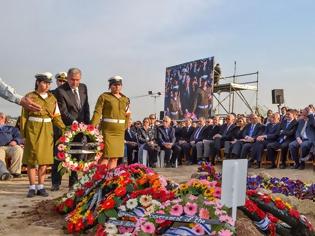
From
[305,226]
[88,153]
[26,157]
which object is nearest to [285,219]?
[305,226]

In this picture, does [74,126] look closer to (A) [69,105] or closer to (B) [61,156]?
(B) [61,156]

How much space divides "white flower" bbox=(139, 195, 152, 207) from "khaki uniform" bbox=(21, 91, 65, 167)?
328cm

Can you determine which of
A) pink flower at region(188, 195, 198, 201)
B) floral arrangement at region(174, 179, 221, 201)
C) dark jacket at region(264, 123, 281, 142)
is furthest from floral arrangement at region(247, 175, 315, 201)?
dark jacket at region(264, 123, 281, 142)

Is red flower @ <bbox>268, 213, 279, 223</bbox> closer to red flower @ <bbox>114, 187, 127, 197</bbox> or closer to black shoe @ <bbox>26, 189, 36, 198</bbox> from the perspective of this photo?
red flower @ <bbox>114, 187, 127, 197</bbox>

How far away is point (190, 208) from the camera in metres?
3.35

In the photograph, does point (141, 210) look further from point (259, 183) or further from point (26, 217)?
point (259, 183)

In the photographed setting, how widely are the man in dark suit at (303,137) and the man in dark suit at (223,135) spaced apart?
2.39 metres

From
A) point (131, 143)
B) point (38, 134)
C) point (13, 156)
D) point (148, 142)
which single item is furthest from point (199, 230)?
point (131, 143)

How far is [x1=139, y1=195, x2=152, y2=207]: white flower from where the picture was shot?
149 inches

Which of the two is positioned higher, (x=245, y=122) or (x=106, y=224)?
(x=245, y=122)

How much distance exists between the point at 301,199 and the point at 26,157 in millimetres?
3744

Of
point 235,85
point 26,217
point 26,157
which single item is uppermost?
point 235,85

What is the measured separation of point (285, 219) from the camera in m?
4.11

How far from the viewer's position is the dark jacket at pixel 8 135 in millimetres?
10820
